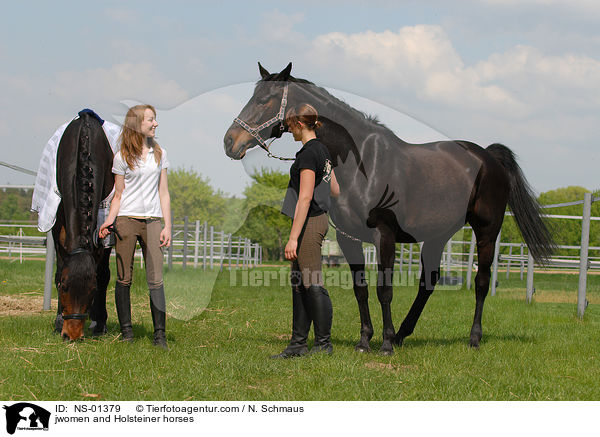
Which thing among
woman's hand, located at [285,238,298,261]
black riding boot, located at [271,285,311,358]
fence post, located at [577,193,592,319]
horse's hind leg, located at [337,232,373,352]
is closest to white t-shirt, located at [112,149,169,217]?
woman's hand, located at [285,238,298,261]

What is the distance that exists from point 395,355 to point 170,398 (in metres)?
2.00

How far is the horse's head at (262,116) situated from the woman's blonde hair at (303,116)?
11cm

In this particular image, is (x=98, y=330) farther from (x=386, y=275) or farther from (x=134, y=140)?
(x=386, y=275)

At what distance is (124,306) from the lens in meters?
4.31

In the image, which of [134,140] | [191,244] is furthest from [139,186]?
[191,244]

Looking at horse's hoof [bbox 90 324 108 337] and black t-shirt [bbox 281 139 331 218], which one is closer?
black t-shirt [bbox 281 139 331 218]

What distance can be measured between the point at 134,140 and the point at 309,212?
1420 mm

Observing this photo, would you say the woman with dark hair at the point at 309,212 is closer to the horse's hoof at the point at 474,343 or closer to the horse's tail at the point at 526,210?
the horse's hoof at the point at 474,343

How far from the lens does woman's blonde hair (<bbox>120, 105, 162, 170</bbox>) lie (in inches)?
151

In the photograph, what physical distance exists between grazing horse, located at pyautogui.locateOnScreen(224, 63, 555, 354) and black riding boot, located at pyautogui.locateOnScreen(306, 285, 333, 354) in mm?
489
